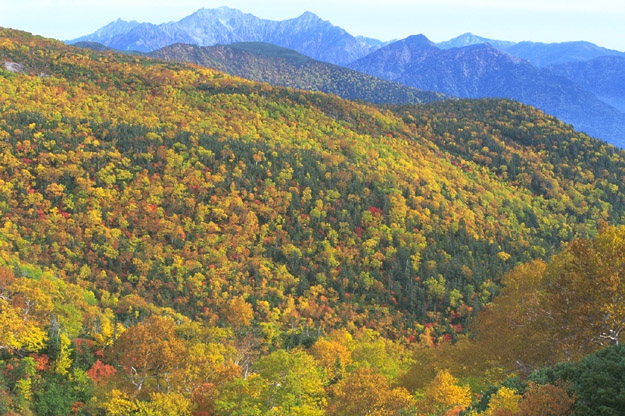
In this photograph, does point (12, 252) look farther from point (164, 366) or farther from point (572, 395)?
point (572, 395)

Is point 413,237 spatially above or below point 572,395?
below

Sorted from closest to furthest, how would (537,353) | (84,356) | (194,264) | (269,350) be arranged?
1. (537,353)
2. (84,356)
3. (269,350)
4. (194,264)

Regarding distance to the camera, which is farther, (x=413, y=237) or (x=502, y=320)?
(x=413, y=237)

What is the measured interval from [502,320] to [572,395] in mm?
26122

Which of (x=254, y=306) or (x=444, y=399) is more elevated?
(x=444, y=399)

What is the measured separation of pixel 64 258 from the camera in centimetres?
14225

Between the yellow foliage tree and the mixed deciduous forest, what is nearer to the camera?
the mixed deciduous forest

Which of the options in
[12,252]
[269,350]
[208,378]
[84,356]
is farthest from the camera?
[12,252]

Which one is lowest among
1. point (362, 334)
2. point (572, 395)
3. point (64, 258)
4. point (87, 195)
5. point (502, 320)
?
point (362, 334)

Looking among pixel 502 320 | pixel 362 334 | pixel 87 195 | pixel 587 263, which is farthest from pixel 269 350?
pixel 87 195

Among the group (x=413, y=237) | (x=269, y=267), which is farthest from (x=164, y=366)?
(x=413, y=237)

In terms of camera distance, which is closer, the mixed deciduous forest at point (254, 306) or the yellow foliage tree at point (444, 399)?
the mixed deciduous forest at point (254, 306)

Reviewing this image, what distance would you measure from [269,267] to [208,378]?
365 ft

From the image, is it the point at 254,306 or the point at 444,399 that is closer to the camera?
the point at 444,399
